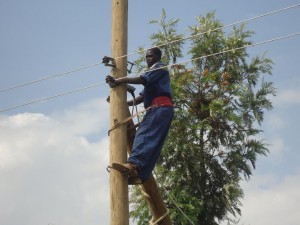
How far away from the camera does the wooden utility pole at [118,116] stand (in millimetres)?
3986

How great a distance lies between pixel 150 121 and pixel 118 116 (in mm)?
353

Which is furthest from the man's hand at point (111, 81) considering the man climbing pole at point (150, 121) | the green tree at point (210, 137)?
the green tree at point (210, 137)

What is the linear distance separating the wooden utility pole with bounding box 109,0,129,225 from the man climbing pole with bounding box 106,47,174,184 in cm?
10

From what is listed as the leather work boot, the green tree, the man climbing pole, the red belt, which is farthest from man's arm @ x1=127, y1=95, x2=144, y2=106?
the green tree

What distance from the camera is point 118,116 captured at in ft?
14.2

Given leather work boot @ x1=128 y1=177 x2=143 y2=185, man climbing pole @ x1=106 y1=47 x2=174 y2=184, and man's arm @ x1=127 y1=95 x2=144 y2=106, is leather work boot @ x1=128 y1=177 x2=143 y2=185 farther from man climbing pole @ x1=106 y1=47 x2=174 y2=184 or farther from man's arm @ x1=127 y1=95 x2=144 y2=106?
man's arm @ x1=127 y1=95 x2=144 y2=106

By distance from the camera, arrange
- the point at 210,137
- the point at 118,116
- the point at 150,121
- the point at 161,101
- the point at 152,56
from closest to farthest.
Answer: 1. the point at 118,116
2. the point at 150,121
3. the point at 161,101
4. the point at 152,56
5. the point at 210,137

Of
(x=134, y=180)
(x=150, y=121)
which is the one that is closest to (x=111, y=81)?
(x=150, y=121)

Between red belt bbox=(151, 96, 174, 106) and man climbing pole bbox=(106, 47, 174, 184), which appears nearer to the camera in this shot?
man climbing pole bbox=(106, 47, 174, 184)

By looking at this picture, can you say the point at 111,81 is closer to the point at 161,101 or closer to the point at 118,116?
the point at 118,116

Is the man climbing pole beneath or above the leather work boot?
above

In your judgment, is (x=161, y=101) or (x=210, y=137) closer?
(x=161, y=101)

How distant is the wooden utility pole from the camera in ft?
13.1

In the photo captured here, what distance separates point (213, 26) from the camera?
1647 cm
